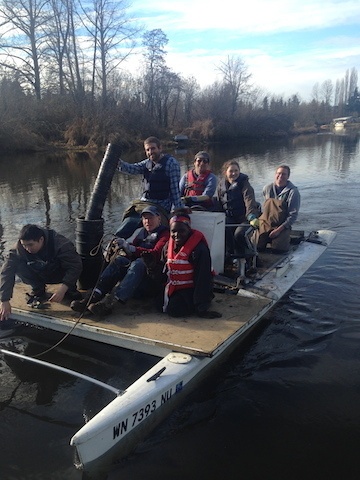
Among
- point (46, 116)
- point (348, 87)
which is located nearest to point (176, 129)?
point (46, 116)

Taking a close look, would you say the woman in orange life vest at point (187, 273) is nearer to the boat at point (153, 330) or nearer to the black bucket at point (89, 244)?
the boat at point (153, 330)

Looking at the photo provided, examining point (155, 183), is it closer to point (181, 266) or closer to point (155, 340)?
point (181, 266)

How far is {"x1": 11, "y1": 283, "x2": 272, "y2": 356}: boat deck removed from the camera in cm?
385

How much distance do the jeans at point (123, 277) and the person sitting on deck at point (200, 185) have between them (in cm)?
181

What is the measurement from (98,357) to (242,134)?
45875 millimetres

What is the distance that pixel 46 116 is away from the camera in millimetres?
33375

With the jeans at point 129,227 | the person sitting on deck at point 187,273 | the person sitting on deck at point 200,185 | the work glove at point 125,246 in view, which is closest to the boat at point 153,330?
the person sitting on deck at point 187,273

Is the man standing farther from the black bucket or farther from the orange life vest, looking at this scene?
the orange life vest

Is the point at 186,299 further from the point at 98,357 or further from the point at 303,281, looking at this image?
the point at 303,281

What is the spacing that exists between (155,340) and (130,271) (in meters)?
0.93

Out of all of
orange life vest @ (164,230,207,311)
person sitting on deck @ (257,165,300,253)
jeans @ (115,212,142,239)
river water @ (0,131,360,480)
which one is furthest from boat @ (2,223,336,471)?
person sitting on deck @ (257,165,300,253)

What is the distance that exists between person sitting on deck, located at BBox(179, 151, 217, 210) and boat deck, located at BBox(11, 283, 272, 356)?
69.6 inches

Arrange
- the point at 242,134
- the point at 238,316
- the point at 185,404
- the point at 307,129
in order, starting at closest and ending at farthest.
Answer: the point at 185,404 → the point at 238,316 → the point at 242,134 → the point at 307,129

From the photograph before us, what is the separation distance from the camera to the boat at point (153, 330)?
309cm
